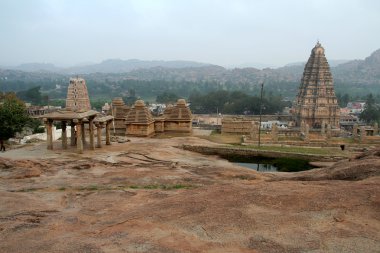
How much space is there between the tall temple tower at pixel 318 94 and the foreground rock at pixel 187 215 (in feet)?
132

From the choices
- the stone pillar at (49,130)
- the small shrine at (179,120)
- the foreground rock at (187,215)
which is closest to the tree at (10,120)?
the stone pillar at (49,130)

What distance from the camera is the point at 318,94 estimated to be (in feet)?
179

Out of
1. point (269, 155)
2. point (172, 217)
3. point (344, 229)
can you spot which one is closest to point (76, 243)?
point (172, 217)

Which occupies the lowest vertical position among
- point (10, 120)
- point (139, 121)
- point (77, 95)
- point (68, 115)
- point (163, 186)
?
point (163, 186)

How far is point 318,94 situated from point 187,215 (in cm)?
4922

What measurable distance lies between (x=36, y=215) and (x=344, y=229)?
8.77 meters

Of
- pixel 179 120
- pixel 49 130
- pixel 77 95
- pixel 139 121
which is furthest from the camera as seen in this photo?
pixel 77 95

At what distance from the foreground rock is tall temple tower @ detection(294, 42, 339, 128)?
132 ft

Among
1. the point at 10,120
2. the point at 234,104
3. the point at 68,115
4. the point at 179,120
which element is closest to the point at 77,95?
the point at 179,120

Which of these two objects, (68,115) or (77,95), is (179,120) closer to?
(68,115)

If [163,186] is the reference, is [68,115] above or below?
above

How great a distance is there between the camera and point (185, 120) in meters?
34.0

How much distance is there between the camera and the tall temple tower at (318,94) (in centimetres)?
5431

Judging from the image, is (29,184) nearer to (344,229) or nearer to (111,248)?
(111,248)
